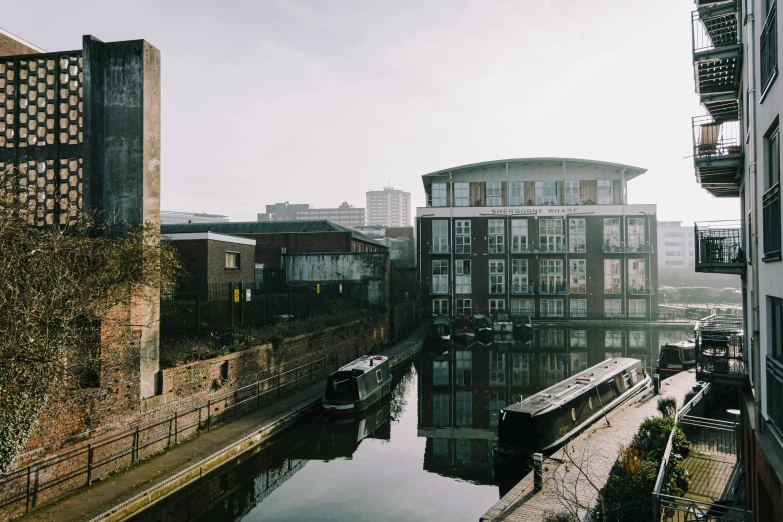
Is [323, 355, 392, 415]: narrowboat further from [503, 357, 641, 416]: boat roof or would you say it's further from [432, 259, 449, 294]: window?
[432, 259, 449, 294]: window

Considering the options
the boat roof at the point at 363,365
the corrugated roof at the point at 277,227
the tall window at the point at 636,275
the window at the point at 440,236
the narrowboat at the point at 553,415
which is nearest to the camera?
the narrowboat at the point at 553,415

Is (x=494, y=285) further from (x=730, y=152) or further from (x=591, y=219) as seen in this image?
(x=730, y=152)

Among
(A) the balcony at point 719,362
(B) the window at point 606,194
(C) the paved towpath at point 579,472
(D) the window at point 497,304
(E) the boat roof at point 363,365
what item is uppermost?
(B) the window at point 606,194

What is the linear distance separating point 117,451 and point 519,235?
39.1 m

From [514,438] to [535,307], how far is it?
33.3 meters

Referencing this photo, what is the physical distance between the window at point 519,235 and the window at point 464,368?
15030 millimetres

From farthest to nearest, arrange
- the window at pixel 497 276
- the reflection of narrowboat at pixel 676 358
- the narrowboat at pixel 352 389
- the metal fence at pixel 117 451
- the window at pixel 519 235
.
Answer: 1. the window at pixel 497 276
2. the window at pixel 519 235
3. the reflection of narrowboat at pixel 676 358
4. the narrowboat at pixel 352 389
5. the metal fence at pixel 117 451

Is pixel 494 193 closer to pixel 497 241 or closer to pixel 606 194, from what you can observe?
pixel 497 241

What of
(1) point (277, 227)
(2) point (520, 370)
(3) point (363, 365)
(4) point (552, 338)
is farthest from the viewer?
(1) point (277, 227)

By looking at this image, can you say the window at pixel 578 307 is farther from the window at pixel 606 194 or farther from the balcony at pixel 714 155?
the balcony at pixel 714 155

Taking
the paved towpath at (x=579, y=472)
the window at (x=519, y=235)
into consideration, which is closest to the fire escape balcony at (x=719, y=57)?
the paved towpath at (x=579, y=472)

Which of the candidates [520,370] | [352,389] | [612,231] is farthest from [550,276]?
[352,389]

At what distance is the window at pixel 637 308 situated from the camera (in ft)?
151

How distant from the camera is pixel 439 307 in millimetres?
46812
